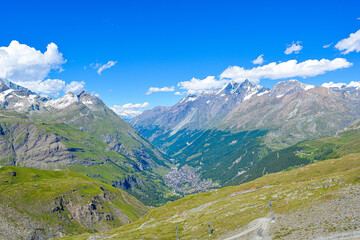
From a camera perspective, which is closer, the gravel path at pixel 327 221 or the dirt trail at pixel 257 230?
the gravel path at pixel 327 221

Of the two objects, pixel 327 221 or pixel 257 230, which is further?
pixel 257 230

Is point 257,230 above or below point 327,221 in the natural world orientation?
below

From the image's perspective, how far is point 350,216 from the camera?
48906 millimetres

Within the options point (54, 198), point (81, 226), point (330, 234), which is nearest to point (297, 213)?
point (330, 234)

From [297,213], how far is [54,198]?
668ft

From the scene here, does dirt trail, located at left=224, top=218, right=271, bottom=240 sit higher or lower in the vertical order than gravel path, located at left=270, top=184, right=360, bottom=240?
lower

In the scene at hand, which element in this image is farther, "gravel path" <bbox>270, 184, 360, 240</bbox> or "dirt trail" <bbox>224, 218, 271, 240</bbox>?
"dirt trail" <bbox>224, 218, 271, 240</bbox>

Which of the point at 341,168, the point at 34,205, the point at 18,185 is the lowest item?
the point at 341,168

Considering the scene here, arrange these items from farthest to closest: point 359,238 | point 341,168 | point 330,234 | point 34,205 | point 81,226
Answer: point 81,226 < point 34,205 < point 341,168 < point 330,234 < point 359,238

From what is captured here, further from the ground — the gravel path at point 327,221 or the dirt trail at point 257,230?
the gravel path at point 327,221

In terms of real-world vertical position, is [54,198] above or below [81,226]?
above

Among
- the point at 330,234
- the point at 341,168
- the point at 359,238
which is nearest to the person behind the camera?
the point at 359,238

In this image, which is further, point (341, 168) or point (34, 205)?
point (34, 205)

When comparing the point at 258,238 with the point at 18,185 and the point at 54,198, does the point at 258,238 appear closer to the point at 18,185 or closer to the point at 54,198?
the point at 54,198
